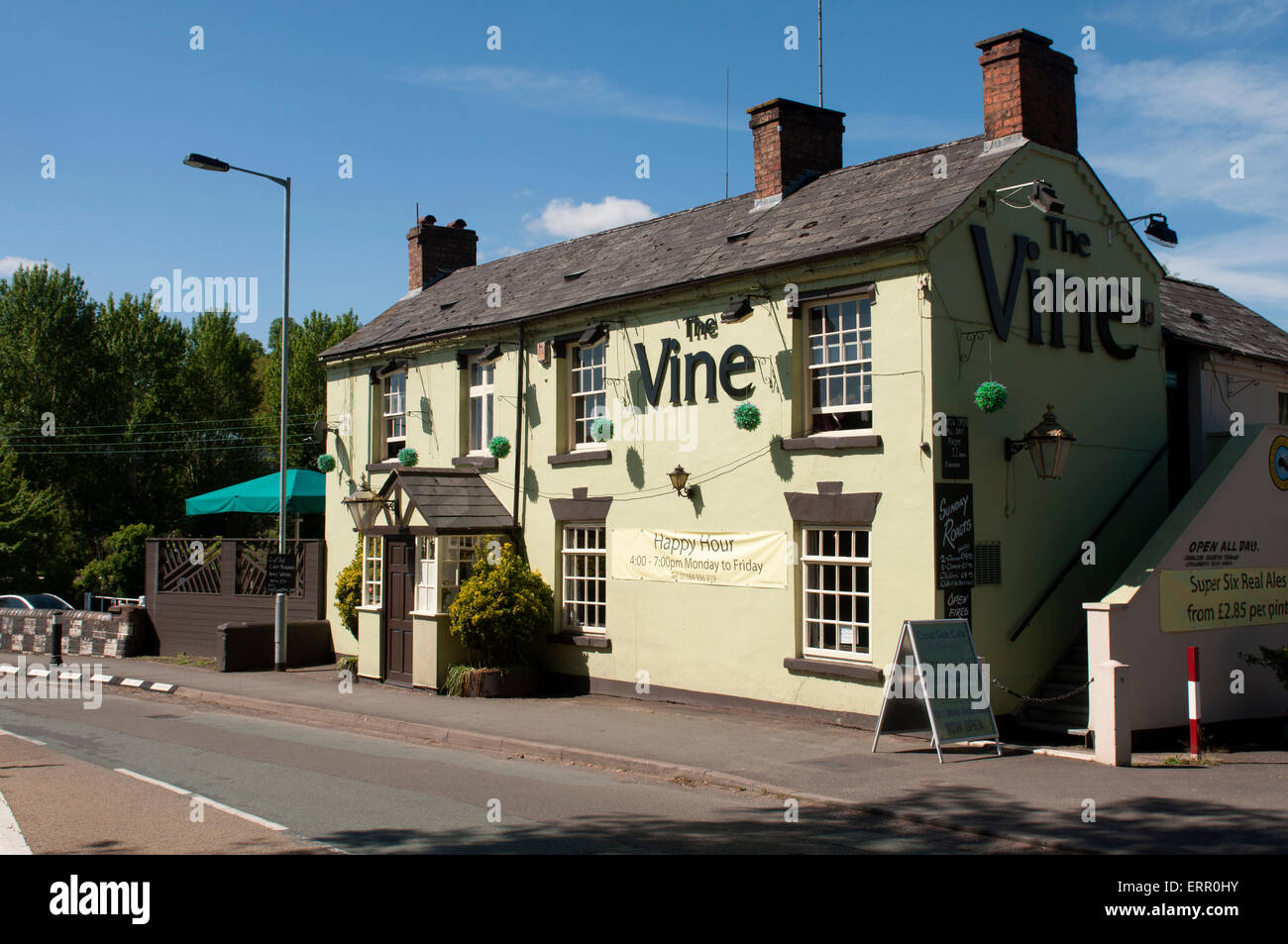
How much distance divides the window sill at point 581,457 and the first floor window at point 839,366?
12.7 ft

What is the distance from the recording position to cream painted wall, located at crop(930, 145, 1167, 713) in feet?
44.4

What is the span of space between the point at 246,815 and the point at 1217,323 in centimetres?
1768

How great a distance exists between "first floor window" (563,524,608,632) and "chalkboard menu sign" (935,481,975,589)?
240 inches

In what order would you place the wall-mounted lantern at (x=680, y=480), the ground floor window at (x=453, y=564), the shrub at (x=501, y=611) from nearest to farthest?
the wall-mounted lantern at (x=680, y=480)
the shrub at (x=501, y=611)
the ground floor window at (x=453, y=564)

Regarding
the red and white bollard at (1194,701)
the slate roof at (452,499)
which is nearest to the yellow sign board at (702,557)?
the slate roof at (452,499)

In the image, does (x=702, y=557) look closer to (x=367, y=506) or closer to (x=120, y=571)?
(x=367, y=506)

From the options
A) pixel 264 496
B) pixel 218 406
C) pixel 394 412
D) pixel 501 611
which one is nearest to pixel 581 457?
pixel 501 611

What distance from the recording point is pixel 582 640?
17.6 metres

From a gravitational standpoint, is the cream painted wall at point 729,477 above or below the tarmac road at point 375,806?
above

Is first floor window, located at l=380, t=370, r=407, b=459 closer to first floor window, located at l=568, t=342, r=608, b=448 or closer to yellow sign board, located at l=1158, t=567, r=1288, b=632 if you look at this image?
first floor window, located at l=568, t=342, r=608, b=448

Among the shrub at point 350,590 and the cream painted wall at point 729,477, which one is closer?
the cream painted wall at point 729,477

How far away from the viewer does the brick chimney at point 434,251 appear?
25672 millimetres

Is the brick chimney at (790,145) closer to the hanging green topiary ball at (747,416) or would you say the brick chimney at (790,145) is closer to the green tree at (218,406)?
the hanging green topiary ball at (747,416)

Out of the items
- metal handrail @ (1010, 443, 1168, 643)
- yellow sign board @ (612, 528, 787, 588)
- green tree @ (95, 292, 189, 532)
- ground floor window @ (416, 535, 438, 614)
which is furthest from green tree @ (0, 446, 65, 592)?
metal handrail @ (1010, 443, 1168, 643)
